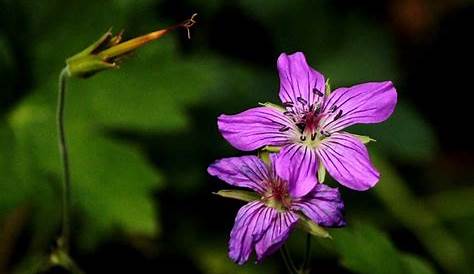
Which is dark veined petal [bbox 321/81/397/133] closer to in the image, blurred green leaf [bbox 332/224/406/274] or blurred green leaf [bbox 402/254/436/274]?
blurred green leaf [bbox 332/224/406/274]

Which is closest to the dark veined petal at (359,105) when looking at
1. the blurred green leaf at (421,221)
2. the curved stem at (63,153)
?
the curved stem at (63,153)

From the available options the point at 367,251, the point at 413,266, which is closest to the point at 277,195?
the point at 367,251

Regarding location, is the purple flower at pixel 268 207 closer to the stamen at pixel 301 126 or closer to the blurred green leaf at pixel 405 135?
the stamen at pixel 301 126

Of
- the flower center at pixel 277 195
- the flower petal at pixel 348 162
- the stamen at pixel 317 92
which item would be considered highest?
the stamen at pixel 317 92

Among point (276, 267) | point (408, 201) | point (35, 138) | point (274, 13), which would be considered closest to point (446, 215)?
point (408, 201)

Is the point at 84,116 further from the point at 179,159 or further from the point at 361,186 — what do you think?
the point at 361,186

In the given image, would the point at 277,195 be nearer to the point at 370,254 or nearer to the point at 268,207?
the point at 268,207
